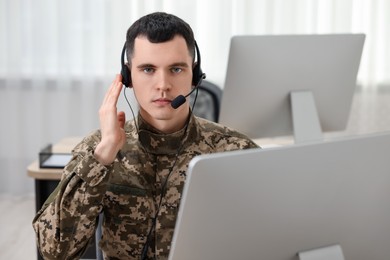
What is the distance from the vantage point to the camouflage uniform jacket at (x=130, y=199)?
130cm

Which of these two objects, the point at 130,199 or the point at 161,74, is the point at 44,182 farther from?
the point at 161,74

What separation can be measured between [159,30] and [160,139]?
237 mm

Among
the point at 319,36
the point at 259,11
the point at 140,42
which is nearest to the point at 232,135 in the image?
the point at 140,42

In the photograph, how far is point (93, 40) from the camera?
3.93m

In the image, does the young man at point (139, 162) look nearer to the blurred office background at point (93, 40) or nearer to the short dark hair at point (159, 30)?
the short dark hair at point (159, 30)

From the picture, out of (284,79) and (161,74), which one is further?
(284,79)

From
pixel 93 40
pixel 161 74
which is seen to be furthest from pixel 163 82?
pixel 93 40

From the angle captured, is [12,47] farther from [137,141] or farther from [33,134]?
[137,141]

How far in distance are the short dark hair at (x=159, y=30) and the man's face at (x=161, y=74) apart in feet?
0.04

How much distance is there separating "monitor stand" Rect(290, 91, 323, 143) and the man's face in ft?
2.89

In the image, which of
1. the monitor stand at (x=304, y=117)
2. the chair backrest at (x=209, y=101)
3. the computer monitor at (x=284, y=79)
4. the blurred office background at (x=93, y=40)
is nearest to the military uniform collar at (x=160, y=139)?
the computer monitor at (x=284, y=79)

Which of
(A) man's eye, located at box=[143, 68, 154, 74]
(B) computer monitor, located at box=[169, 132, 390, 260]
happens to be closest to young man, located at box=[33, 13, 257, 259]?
(A) man's eye, located at box=[143, 68, 154, 74]

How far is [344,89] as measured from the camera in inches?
88.3

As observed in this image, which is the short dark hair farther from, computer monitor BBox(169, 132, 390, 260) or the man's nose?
computer monitor BBox(169, 132, 390, 260)
